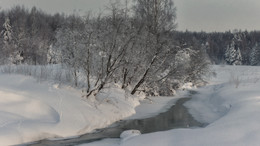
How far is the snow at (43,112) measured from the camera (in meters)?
8.73

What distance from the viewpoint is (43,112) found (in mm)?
10250

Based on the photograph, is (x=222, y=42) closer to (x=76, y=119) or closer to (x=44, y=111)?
(x=76, y=119)

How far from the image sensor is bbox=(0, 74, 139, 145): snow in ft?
28.6

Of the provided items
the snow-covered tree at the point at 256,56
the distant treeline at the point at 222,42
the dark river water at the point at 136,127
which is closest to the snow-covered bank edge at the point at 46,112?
the dark river water at the point at 136,127

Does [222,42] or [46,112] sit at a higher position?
[222,42]

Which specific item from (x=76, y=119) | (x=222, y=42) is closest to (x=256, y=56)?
(x=222, y=42)

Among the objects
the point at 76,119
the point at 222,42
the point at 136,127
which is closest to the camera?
the point at 76,119

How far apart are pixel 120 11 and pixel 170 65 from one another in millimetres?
8269

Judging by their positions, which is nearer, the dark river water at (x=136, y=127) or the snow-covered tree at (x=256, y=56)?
the dark river water at (x=136, y=127)

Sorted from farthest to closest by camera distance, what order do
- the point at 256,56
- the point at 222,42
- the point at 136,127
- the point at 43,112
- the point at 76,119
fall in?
the point at 222,42 < the point at 256,56 < the point at 136,127 < the point at 76,119 < the point at 43,112

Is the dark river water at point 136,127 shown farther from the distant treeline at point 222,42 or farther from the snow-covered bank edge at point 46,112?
the distant treeline at point 222,42

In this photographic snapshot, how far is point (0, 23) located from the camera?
6669cm

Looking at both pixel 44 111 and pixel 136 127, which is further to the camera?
pixel 136 127

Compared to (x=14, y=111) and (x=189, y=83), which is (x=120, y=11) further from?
(x=189, y=83)
